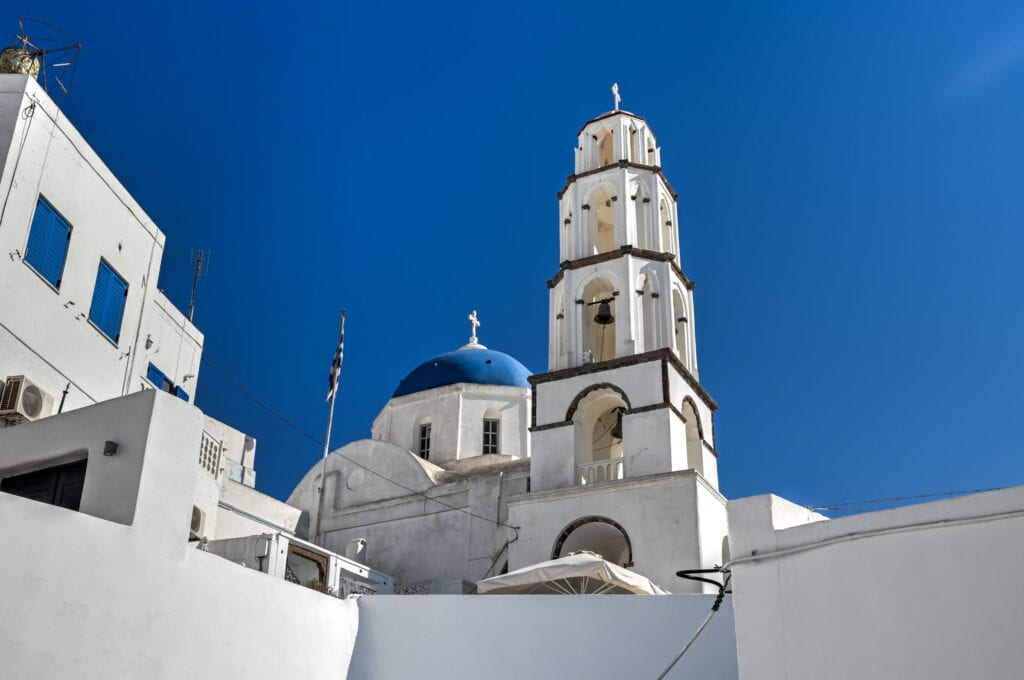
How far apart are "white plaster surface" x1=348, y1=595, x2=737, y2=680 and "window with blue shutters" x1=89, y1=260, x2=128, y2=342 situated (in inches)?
242

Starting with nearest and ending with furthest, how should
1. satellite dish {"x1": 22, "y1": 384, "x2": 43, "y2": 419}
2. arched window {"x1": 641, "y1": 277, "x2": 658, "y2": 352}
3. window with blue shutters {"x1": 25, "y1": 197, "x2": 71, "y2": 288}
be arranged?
satellite dish {"x1": 22, "y1": 384, "x2": 43, "y2": 419}
window with blue shutters {"x1": 25, "y1": 197, "x2": 71, "y2": 288}
arched window {"x1": 641, "y1": 277, "x2": 658, "y2": 352}

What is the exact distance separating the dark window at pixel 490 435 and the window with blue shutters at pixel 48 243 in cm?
1498

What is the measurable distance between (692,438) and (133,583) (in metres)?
13.8

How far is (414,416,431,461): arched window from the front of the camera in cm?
2940

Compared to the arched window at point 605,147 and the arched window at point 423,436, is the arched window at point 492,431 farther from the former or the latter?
the arched window at point 605,147

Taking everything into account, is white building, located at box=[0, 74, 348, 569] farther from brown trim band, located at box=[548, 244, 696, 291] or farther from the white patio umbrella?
brown trim band, located at box=[548, 244, 696, 291]

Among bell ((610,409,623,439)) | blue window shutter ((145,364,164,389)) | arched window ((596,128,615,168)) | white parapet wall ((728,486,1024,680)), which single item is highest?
arched window ((596,128,615,168))

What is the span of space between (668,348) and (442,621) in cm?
919

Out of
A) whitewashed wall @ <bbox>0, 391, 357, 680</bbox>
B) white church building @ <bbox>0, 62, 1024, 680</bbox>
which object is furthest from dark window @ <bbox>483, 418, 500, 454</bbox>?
whitewashed wall @ <bbox>0, 391, 357, 680</bbox>

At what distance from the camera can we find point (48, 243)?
1562cm

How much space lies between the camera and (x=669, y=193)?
26344mm

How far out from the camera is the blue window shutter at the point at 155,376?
19328 mm

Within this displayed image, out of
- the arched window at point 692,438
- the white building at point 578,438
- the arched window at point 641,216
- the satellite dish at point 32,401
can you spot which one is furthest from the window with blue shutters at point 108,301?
the arched window at point 641,216

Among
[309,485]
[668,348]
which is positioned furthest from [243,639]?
[309,485]
